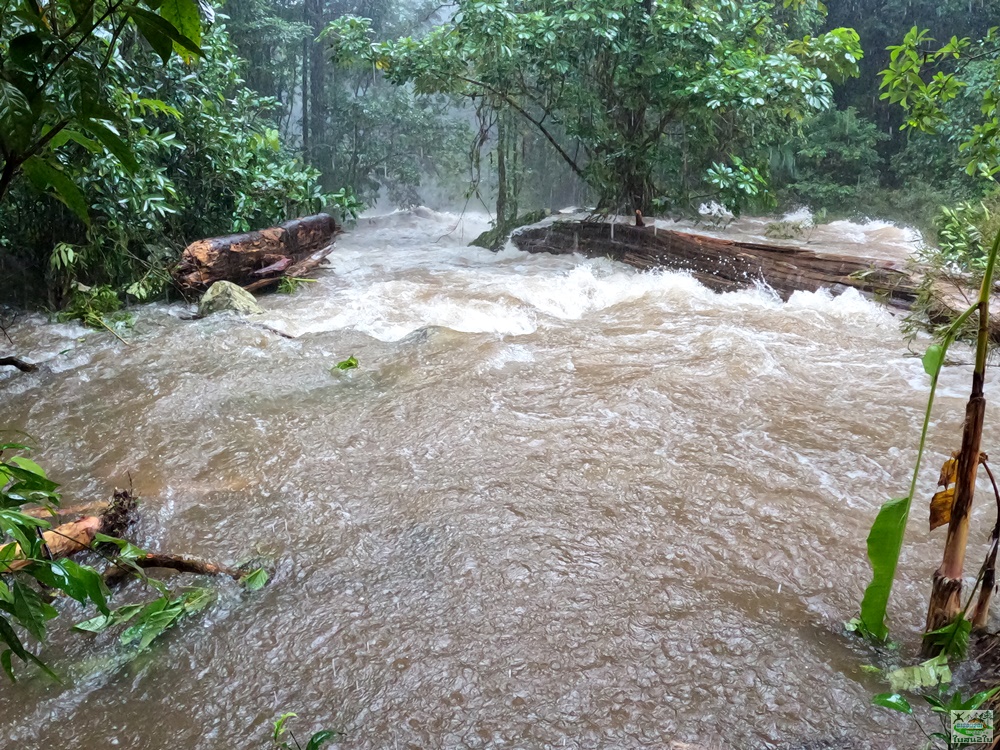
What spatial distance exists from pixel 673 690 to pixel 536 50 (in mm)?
8010

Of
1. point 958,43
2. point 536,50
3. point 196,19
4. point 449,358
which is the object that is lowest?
point 449,358

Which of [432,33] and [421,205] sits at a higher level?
[432,33]

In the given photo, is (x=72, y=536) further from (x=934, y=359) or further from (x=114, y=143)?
(x=934, y=359)

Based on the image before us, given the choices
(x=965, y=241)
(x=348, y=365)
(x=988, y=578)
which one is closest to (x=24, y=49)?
(x=988, y=578)

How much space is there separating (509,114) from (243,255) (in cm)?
610

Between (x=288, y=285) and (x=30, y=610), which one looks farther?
(x=288, y=285)

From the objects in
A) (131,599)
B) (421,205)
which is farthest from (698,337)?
(421,205)

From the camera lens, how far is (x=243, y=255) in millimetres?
6699

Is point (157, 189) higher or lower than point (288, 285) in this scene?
higher

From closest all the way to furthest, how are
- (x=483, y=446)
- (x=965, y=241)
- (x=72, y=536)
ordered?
(x=72, y=536) < (x=483, y=446) < (x=965, y=241)

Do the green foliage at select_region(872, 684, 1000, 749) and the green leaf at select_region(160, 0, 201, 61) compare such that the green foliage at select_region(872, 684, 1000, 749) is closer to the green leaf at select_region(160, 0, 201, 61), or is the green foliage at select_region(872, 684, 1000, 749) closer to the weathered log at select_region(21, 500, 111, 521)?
the green leaf at select_region(160, 0, 201, 61)

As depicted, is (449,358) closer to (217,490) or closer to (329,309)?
(217,490)

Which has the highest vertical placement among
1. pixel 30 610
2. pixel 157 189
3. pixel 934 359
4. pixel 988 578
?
pixel 157 189

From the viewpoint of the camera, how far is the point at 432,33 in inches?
338
